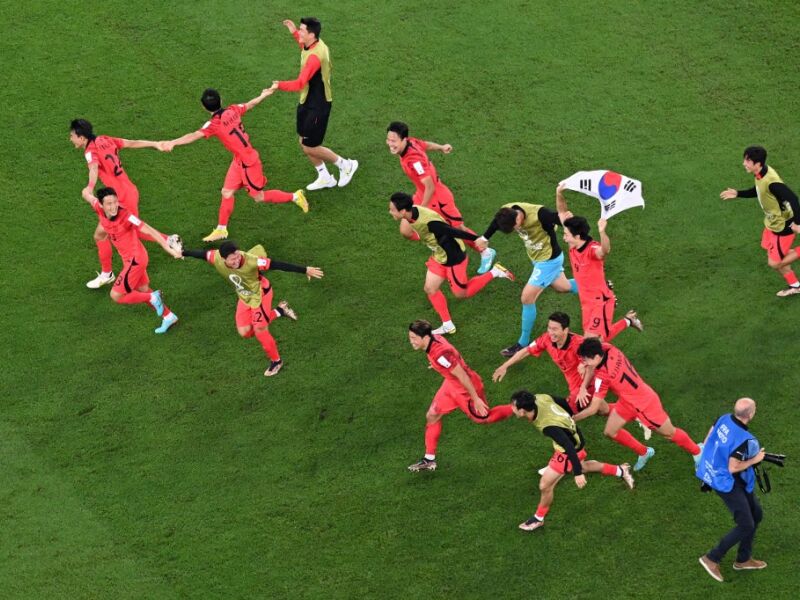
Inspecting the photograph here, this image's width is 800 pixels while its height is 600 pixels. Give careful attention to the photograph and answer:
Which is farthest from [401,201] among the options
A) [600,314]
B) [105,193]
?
[105,193]

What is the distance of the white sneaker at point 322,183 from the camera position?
18.0 metres

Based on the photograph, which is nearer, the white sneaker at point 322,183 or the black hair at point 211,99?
the black hair at point 211,99

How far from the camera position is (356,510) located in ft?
44.8

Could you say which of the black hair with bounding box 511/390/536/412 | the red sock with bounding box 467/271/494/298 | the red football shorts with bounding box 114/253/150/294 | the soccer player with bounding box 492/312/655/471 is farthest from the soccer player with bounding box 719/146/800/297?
the red football shorts with bounding box 114/253/150/294

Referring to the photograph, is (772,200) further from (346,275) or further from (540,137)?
(346,275)

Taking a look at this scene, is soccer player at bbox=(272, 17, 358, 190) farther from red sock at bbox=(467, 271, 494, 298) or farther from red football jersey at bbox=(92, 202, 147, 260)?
red sock at bbox=(467, 271, 494, 298)

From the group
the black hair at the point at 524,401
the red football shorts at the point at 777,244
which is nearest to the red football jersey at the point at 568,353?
the black hair at the point at 524,401

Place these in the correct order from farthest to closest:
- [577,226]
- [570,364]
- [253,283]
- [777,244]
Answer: [777,244] → [253,283] → [577,226] → [570,364]

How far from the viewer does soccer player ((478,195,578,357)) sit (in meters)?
14.4

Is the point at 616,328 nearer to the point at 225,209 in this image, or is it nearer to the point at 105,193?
the point at 225,209

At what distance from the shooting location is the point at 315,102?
17500 mm

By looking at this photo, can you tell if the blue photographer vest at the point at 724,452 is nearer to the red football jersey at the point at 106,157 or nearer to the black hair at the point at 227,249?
the black hair at the point at 227,249

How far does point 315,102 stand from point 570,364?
6.29 metres

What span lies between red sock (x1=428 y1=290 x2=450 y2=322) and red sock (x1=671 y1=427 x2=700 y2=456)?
11.5 feet
